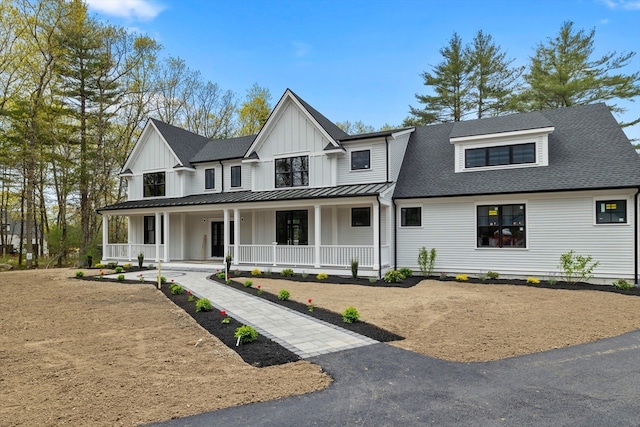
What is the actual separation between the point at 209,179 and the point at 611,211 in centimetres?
1817

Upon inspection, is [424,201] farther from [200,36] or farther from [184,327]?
[200,36]

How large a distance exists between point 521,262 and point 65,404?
46.1ft

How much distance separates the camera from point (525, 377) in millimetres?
4633

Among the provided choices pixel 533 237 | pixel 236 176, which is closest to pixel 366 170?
pixel 533 237

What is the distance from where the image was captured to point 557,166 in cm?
1370

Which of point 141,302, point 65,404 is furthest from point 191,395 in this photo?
point 141,302

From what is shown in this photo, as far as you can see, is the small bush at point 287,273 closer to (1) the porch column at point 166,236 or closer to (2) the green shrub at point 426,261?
(2) the green shrub at point 426,261

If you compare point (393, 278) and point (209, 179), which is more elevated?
point (209, 179)

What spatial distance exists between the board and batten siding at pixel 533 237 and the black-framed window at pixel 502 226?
0.69 feet

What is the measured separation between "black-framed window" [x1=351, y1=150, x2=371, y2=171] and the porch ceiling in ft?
3.12

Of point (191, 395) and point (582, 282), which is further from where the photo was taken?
point (582, 282)

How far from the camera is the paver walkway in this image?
596 centimetres

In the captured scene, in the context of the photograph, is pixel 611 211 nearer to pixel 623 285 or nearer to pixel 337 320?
pixel 623 285

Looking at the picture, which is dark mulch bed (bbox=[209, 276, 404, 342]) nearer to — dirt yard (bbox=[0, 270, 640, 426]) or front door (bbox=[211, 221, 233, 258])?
dirt yard (bbox=[0, 270, 640, 426])
